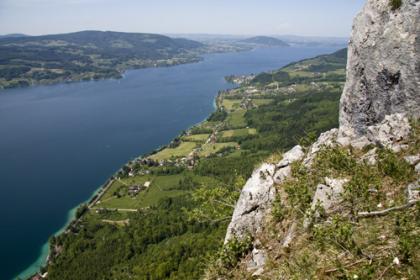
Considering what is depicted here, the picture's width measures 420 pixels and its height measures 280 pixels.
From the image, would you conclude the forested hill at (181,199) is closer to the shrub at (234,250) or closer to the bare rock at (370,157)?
the shrub at (234,250)

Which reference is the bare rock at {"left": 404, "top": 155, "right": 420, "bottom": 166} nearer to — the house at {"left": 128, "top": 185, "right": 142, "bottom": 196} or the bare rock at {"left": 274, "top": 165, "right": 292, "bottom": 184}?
the bare rock at {"left": 274, "top": 165, "right": 292, "bottom": 184}

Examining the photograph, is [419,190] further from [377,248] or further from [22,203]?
[22,203]

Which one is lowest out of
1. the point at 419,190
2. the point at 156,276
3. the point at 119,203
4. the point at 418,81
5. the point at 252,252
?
the point at 119,203

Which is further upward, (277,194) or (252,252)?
(277,194)

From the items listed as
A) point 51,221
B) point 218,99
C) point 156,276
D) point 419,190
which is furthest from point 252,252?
point 218,99

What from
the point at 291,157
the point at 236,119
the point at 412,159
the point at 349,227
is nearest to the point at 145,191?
the point at 236,119

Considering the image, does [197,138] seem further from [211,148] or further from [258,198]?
[258,198]

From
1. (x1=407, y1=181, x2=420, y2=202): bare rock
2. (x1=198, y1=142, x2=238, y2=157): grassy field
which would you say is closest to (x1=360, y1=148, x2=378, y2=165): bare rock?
(x1=407, y1=181, x2=420, y2=202): bare rock
